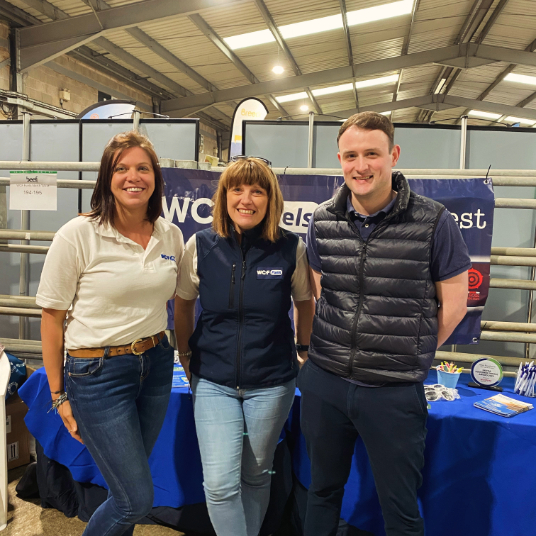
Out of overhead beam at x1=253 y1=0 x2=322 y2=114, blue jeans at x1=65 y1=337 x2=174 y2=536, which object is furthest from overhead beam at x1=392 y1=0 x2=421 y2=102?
blue jeans at x1=65 y1=337 x2=174 y2=536

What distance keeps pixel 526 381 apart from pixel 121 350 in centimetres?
181

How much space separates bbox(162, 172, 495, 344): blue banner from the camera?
213 centimetres

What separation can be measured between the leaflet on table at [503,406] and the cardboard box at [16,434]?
2.43m

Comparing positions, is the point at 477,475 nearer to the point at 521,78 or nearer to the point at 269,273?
the point at 269,273

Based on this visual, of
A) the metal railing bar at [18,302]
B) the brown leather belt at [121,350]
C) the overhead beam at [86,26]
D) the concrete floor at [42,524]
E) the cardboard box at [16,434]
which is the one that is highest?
the overhead beam at [86,26]

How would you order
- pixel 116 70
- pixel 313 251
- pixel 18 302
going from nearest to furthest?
pixel 313 251 < pixel 18 302 < pixel 116 70

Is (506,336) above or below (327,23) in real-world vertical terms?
below

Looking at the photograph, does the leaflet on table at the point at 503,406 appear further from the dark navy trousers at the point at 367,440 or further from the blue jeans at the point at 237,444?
the blue jeans at the point at 237,444

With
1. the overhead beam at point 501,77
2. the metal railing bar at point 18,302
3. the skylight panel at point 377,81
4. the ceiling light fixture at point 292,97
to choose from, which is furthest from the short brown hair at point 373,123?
the skylight panel at point 377,81

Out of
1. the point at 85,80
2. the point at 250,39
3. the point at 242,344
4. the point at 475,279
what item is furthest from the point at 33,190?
the point at 85,80

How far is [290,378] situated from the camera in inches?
57.1

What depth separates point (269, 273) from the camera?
1409mm

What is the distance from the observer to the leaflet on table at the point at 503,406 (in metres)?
1.73

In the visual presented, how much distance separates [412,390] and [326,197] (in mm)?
1252
